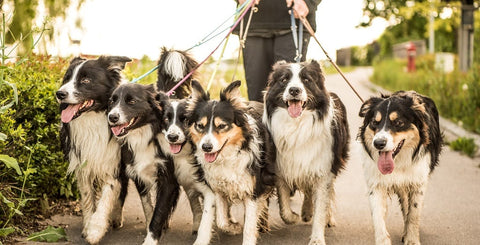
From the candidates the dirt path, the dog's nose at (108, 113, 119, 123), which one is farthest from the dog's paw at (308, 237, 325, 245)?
the dog's nose at (108, 113, 119, 123)

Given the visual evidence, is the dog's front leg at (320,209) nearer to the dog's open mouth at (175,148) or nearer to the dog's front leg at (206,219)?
the dog's front leg at (206,219)

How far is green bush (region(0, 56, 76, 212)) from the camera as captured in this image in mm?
5270

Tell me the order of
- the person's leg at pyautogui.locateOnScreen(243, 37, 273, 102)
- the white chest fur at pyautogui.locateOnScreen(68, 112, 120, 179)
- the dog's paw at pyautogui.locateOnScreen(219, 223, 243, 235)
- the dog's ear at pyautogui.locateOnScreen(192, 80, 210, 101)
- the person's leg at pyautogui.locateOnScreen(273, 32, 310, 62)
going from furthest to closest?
the person's leg at pyautogui.locateOnScreen(243, 37, 273, 102) → the person's leg at pyautogui.locateOnScreen(273, 32, 310, 62) → the dog's paw at pyautogui.locateOnScreen(219, 223, 243, 235) → the white chest fur at pyautogui.locateOnScreen(68, 112, 120, 179) → the dog's ear at pyautogui.locateOnScreen(192, 80, 210, 101)

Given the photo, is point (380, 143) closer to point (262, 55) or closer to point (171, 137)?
point (171, 137)

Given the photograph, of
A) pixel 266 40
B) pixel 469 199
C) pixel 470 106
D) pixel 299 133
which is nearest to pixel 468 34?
pixel 470 106

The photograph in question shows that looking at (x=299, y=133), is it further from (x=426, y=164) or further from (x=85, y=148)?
(x=85, y=148)

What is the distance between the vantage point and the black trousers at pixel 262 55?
626 centimetres

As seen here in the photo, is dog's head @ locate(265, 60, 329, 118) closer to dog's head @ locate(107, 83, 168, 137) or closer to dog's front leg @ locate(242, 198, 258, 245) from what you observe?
dog's front leg @ locate(242, 198, 258, 245)

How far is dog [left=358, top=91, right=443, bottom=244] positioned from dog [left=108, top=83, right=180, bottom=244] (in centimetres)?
172

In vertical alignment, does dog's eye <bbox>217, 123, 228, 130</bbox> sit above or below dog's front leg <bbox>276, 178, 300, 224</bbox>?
above

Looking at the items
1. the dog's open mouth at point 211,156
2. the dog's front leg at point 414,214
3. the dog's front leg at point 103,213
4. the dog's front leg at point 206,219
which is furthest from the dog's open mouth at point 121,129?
the dog's front leg at point 414,214

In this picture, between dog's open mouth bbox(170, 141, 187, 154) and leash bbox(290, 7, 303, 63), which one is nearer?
dog's open mouth bbox(170, 141, 187, 154)

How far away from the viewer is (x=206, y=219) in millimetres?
5199

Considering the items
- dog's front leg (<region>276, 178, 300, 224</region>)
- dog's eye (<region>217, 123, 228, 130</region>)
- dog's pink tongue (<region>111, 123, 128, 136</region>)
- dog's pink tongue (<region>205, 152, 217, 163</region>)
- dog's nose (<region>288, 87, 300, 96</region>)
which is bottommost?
dog's front leg (<region>276, 178, 300, 224</region>)
